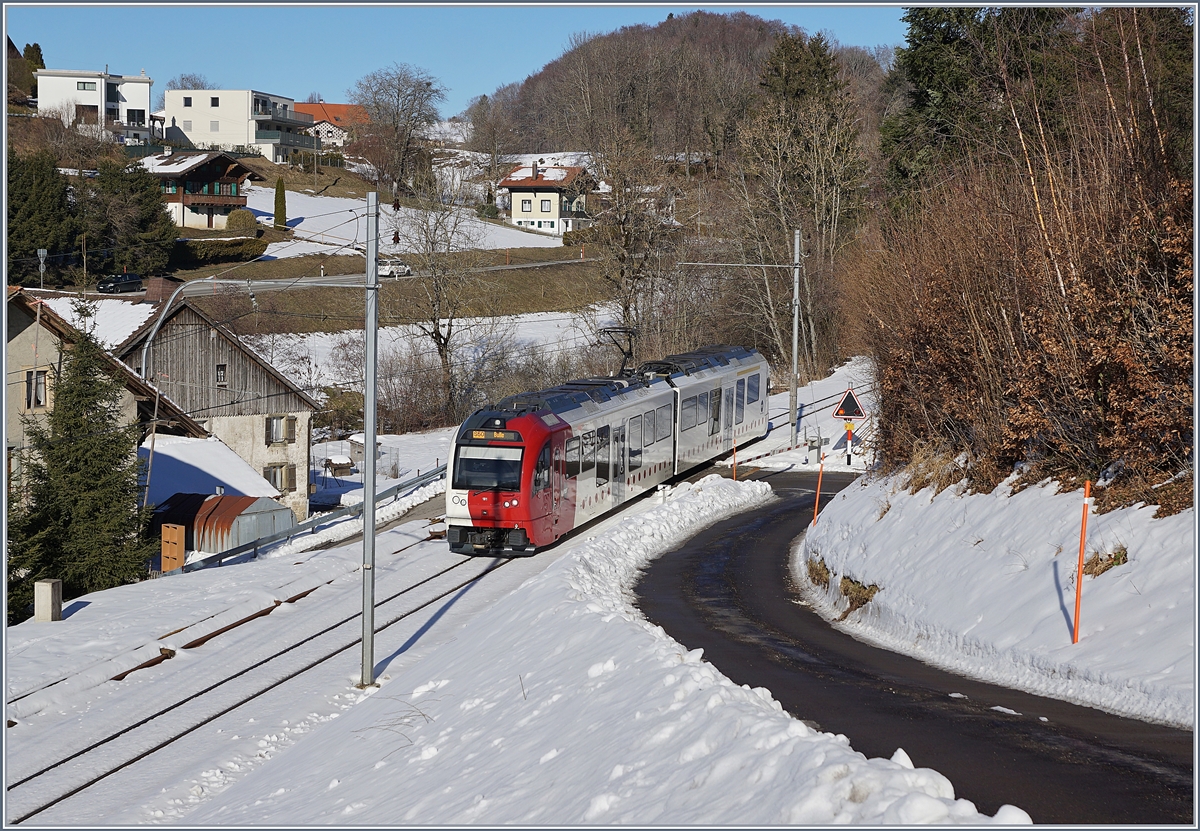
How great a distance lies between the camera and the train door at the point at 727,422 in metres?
34.4

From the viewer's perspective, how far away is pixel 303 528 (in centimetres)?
3064

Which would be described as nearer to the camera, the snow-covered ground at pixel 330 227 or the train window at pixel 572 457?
the train window at pixel 572 457

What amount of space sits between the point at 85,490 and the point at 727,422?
1829 centimetres

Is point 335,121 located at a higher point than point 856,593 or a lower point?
higher

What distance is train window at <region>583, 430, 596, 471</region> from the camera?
2483 cm

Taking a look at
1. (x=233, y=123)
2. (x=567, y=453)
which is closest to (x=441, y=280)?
(x=567, y=453)

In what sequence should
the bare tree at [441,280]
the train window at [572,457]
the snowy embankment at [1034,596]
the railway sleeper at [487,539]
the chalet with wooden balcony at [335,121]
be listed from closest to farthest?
the snowy embankment at [1034,596]
the railway sleeper at [487,539]
the train window at [572,457]
the bare tree at [441,280]
the chalet with wooden balcony at [335,121]

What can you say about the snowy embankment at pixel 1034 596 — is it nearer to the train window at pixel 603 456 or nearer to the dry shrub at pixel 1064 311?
the dry shrub at pixel 1064 311

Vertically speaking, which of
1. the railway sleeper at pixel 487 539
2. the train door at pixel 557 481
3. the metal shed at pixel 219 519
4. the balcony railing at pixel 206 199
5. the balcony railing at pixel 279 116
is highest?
the balcony railing at pixel 279 116

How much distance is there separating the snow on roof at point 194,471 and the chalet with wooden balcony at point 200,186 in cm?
5181

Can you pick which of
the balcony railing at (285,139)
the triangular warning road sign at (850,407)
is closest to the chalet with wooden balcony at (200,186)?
the balcony railing at (285,139)

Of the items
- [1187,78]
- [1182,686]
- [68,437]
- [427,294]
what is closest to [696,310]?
[427,294]

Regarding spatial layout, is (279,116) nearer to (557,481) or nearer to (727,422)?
(727,422)

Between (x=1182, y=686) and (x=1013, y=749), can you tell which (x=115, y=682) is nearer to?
(x=1013, y=749)
